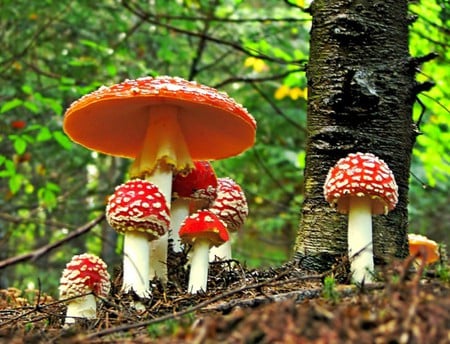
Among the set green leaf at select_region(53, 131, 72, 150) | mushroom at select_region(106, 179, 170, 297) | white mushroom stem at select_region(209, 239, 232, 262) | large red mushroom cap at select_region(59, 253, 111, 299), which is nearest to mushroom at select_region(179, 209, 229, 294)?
mushroom at select_region(106, 179, 170, 297)

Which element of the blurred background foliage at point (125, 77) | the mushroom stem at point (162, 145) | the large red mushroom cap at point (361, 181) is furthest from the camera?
the blurred background foliage at point (125, 77)

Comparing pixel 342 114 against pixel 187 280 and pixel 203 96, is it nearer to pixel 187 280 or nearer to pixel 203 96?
pixel 203 96

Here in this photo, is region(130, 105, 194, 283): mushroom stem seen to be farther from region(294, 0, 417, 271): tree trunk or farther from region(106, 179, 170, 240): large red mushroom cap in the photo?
region(294, 0, 417, 271): tree trunk

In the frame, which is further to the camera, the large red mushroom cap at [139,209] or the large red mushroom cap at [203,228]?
the large red mushroom cap at [203,228]

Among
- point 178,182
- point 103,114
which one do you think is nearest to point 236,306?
point 178,182

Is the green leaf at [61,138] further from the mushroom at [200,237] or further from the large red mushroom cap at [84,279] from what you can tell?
the mushroom at [200,237]

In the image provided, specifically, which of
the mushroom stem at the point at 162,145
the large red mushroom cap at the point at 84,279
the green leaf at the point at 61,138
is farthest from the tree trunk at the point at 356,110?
the green leaf at the point at 61,138
